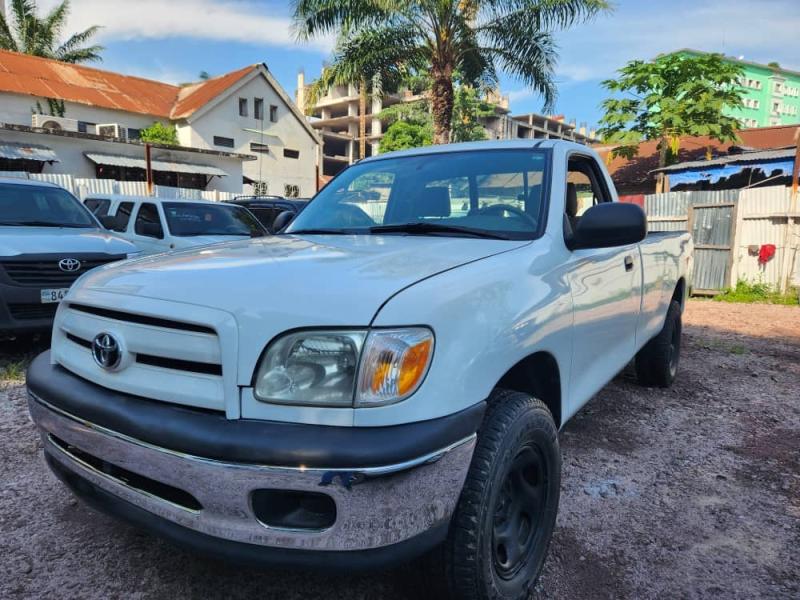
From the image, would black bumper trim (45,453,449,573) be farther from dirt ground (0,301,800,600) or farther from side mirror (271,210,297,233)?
side mirror (271,210,297,233)

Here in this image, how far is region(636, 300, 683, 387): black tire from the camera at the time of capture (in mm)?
4473

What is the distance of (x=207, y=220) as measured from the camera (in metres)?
8.18

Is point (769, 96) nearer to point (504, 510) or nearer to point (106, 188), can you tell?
point (106, 188)

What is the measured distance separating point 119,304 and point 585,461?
2.66 m

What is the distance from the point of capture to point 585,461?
331 cm

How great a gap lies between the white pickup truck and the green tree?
19.5 m

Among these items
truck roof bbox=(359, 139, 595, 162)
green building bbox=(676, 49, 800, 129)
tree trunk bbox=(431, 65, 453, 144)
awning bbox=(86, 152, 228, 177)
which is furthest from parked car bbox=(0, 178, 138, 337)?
green building bbox=(676, 49, 800, 129)

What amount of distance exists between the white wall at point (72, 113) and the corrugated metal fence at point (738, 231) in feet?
81.5

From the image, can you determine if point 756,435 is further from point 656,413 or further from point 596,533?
point 596,533

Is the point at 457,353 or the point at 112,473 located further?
the point at 112,473

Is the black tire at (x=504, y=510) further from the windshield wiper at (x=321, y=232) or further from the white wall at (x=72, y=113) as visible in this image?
the white wall at (x=72, y=113)

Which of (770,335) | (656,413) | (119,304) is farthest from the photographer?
(770,335)

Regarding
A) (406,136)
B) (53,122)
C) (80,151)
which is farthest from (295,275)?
(406,136)

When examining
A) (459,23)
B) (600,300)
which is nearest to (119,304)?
(600,300)
